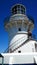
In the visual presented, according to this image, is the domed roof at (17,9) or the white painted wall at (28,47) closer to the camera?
the white painted wall at (28,47)

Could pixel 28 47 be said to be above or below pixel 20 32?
below

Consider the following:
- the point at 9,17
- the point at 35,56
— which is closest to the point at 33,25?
the point at 9,17

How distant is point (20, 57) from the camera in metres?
16.3

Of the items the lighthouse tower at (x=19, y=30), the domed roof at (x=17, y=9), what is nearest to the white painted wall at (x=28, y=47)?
the lighthouse tower at (x=19, y=30)

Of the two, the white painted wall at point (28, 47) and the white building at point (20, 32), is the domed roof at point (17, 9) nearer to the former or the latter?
the white building at point (20, 32)

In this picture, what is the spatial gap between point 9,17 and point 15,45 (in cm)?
508

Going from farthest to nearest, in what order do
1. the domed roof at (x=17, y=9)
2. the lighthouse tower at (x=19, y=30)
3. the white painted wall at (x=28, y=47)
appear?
the domed roof at (x=17, y=9) < the lighthouse tower at (x=19, y=30) < the white painted wall at (x=28, y=47)

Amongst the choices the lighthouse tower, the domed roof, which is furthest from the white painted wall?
the domed roof

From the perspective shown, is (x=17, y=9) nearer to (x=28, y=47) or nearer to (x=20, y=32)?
(x=20, y=32)

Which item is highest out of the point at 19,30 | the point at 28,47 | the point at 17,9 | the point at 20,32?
the point at 17,9

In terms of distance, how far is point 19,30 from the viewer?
23.2 metres

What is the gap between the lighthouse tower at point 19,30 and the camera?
20.3 metres

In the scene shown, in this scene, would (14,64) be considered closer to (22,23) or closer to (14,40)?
(14,40)

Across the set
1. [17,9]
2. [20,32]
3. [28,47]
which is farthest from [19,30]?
[28,47]
